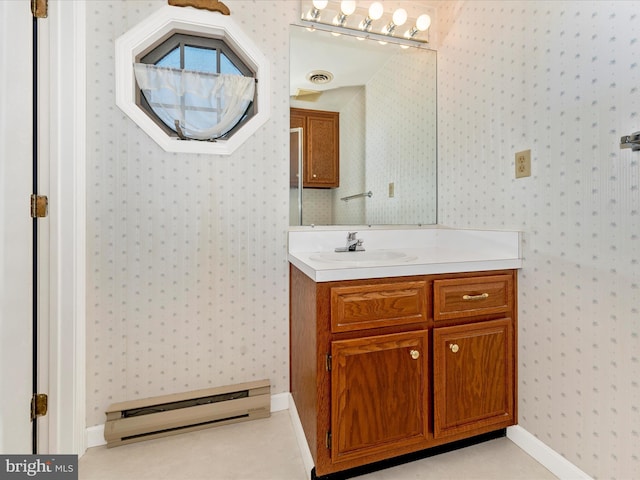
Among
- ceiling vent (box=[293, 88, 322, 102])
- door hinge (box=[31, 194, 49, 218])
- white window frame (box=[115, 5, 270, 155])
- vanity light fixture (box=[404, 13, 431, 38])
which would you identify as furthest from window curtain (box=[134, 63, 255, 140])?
vanity light fixture (box=[404, 13, 431, 38])

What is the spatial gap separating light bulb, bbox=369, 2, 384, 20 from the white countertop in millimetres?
1238

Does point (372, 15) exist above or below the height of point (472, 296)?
above

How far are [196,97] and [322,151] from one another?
2.34 ft

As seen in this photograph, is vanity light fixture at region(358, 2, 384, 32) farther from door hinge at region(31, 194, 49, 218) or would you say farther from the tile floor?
the tile floor

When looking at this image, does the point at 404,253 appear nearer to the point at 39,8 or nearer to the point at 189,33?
the point at 189,33

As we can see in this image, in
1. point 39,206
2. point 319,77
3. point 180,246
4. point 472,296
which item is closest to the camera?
point 39,206

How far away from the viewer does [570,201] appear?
1.20 m

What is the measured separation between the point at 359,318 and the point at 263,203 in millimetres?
836

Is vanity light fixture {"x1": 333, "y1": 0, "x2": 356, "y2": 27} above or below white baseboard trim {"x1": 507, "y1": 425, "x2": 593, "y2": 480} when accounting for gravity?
above

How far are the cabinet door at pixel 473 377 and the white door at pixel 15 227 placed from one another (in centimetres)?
156

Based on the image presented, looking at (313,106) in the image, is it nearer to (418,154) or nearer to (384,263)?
(418,154)

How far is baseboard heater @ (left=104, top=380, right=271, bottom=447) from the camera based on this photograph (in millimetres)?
1458

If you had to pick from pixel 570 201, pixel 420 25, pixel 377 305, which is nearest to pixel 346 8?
pixel 420 25

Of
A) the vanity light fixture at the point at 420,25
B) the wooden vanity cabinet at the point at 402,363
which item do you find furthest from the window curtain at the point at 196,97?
the vanity light fixture at the point at 420,25
